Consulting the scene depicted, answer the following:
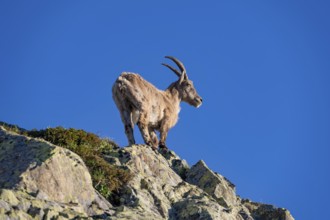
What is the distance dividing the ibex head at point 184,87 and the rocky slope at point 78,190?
10744mm

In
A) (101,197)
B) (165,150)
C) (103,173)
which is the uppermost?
(165,150)

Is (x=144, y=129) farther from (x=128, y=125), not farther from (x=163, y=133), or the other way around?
(x=163, y=133)

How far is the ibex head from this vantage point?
25.2 metres

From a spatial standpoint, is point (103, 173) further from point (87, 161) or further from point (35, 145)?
point (35, 145)

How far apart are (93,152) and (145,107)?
6456 mm

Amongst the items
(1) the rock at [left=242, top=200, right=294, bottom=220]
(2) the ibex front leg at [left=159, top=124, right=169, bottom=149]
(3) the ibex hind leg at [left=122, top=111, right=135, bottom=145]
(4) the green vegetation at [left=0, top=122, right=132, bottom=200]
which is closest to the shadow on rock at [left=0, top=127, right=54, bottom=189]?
(4) the green vegetation at [left=0, top=122, right=132, bottom=200]

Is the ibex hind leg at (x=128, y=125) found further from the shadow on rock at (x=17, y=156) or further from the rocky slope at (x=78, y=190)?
the shadow on rock at (x=17, y=156)

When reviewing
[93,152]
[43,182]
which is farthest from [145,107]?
[43,182]

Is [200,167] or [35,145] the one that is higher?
[200,167]

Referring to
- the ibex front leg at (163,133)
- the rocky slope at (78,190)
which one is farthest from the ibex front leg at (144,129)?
the rocky slope at (78,190)

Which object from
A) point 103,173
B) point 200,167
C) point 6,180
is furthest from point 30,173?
point 200,167

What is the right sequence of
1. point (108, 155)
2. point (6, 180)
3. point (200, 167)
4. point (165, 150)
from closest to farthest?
point (6, 180)
point (108, 155)
point (200, 167)
point (165, 150)

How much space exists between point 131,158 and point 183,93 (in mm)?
11977

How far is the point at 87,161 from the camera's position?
12062 millimetres
